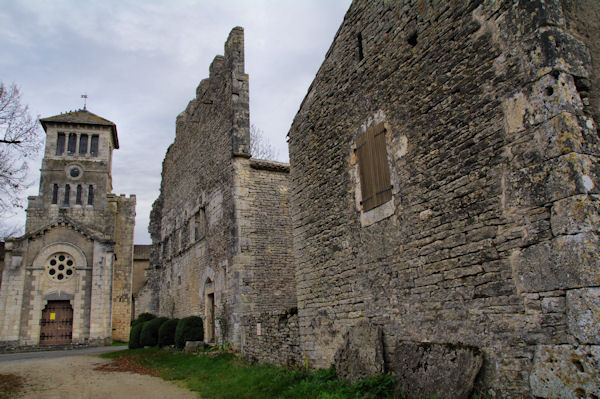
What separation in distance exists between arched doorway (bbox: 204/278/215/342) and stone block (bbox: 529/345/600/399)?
447 inches

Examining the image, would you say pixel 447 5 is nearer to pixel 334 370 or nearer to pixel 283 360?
pixel 334 370

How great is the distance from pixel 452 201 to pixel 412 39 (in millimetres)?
2525

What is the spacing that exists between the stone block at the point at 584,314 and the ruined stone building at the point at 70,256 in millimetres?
25344

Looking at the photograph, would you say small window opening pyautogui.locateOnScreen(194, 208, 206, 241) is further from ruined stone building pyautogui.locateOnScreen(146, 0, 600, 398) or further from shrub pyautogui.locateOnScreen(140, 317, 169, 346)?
ruined stone building pyautogui.locateOnScreen(146, 0, 600, 398)

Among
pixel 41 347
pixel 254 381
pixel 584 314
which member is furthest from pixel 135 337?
pixel 584 314

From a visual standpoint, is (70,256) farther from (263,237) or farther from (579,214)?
(579,214)

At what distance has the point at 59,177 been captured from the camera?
29.1 metres

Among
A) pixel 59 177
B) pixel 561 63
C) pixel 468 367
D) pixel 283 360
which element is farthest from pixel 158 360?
pixel 59 177

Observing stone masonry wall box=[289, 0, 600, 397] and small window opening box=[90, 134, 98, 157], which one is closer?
stone masonry wall box=[289, 0, 600, 397]

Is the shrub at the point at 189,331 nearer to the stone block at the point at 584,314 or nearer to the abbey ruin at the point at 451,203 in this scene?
the abbey ruin at the point at 451,203

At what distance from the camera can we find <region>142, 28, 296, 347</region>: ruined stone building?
12180 millimetres

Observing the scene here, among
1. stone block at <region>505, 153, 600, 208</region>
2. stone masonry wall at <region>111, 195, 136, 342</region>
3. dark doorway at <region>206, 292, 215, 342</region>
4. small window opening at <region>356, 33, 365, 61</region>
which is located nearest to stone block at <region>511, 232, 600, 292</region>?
stone block at <region>505, 153, 600, 208</region>

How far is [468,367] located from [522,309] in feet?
2.86

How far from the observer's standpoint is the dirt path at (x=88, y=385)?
7.71 m
